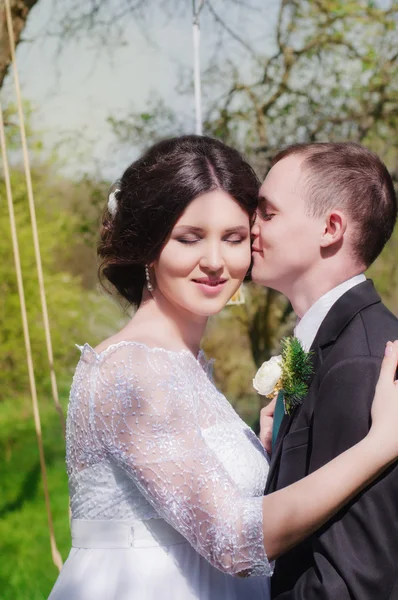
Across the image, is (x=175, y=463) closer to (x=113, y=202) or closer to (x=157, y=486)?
(x=157, y=486)

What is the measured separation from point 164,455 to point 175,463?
30 mm

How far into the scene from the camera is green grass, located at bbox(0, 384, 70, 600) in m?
4.38

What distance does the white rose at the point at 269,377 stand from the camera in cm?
198

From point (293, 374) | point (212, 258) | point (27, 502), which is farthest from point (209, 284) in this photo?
point (27, 502)

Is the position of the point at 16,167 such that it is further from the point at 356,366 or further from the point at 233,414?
the point at 356,366

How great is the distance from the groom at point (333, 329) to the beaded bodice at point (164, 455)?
5.0 inches

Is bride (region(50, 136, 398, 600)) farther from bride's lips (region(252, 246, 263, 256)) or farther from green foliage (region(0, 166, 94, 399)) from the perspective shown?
green foliage (region(0, 166, 94, 399))

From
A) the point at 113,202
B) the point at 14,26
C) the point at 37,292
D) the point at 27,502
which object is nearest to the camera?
the point at 113,202

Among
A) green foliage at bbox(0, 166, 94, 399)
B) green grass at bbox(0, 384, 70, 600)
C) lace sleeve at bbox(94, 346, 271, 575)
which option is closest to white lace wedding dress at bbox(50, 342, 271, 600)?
lace sleeve at bbox(94, 346, 271, 575)

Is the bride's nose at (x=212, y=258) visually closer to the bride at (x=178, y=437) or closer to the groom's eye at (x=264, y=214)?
the bride at (x=178, y=437)

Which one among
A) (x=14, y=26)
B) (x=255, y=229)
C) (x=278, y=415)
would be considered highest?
(x=14, y=26)

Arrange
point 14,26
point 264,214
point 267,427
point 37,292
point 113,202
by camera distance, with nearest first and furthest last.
Answer: point 264,214, point 113,202, point 267,427, point 14,26, point 37,292

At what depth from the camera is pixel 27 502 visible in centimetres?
539

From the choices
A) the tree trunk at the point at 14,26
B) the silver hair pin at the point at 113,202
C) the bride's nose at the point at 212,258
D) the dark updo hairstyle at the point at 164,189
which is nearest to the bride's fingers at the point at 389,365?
the bride's nose at the point at 212,258
